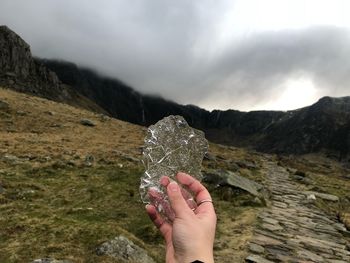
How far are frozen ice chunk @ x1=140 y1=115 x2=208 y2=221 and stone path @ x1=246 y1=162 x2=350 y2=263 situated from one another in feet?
21.3

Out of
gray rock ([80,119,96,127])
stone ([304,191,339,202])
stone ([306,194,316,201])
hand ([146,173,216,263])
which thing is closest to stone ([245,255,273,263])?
hand ([146,173,216,263])

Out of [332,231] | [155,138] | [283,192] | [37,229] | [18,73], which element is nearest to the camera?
[155,138]

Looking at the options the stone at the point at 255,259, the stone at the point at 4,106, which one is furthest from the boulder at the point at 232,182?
the stone at the point at 4,106

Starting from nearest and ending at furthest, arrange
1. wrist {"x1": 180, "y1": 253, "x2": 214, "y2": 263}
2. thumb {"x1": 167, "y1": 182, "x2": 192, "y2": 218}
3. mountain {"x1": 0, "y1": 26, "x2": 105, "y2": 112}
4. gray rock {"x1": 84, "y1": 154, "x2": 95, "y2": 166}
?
1. wrist {"x1": 180, "y1": 253, "x2": 214, "y2": 263}
2. thumb {"x1": 167, "y1": 182, "x2": 192, "y2": 218}
3. gray rock {"x1": 84, "y1": 154, "x2": 95, "y2": 166}
4. mountain {"x1": 0, "y1": 26, "x2": 105, "y2": 112}

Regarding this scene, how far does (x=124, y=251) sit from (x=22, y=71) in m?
153

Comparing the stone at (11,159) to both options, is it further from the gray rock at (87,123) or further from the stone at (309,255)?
the gray rock at (87,123)

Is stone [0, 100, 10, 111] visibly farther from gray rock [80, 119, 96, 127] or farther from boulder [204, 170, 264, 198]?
boulder [204, 170, 264, 198]

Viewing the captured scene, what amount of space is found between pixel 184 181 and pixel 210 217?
1.26 feet

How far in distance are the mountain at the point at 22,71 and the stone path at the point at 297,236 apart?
426 feet

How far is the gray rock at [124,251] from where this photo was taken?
9.02 metres

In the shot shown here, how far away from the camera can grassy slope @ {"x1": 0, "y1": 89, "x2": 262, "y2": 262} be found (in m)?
9.70

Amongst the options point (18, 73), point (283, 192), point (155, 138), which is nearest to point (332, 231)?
point (283, 192)

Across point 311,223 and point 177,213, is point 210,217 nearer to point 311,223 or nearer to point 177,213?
point 177,213

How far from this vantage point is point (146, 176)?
13.0ft
